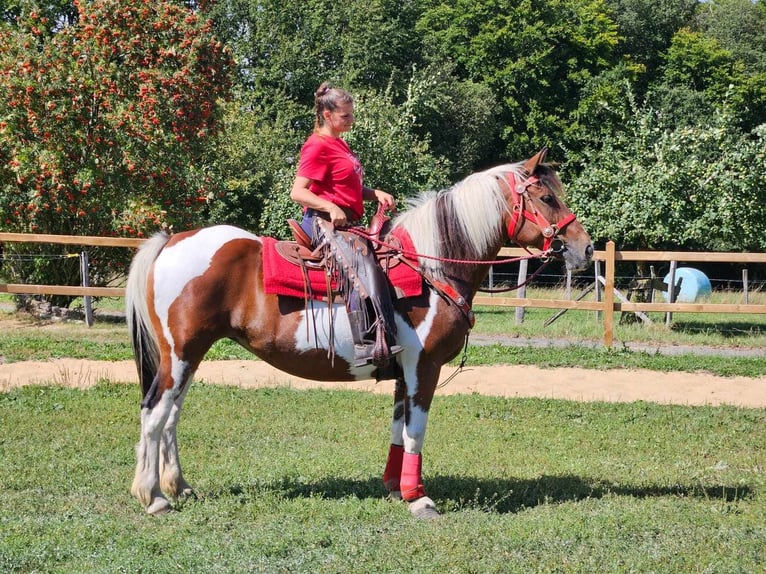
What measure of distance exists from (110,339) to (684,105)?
88.6 feet

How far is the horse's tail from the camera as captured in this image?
18.1 ft

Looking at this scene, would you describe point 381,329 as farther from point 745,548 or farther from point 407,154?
point 407,154

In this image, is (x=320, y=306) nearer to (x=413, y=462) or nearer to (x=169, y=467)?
(x=413, y=462)

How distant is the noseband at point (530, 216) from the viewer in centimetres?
554

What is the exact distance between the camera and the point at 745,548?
15.2 feet

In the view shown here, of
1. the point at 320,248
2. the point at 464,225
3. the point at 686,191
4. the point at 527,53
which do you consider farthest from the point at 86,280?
the point at 527,53

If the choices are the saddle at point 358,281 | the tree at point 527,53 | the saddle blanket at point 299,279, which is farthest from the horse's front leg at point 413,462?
the tree at point 527,53

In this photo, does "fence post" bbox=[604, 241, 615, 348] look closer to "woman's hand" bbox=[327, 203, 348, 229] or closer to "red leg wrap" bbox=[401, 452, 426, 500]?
"red leg wrap" bbox=[401, 452, 426, 500]

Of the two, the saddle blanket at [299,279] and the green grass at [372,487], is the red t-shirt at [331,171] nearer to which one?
the saddle blanket at [299,279]

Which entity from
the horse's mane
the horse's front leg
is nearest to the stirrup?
the horse's front leg

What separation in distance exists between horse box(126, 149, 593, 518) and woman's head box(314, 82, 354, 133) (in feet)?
2.65

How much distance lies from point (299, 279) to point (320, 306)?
222 millimetres

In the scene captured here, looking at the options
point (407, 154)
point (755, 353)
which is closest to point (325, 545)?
point (755, 353)

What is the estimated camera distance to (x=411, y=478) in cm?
543
